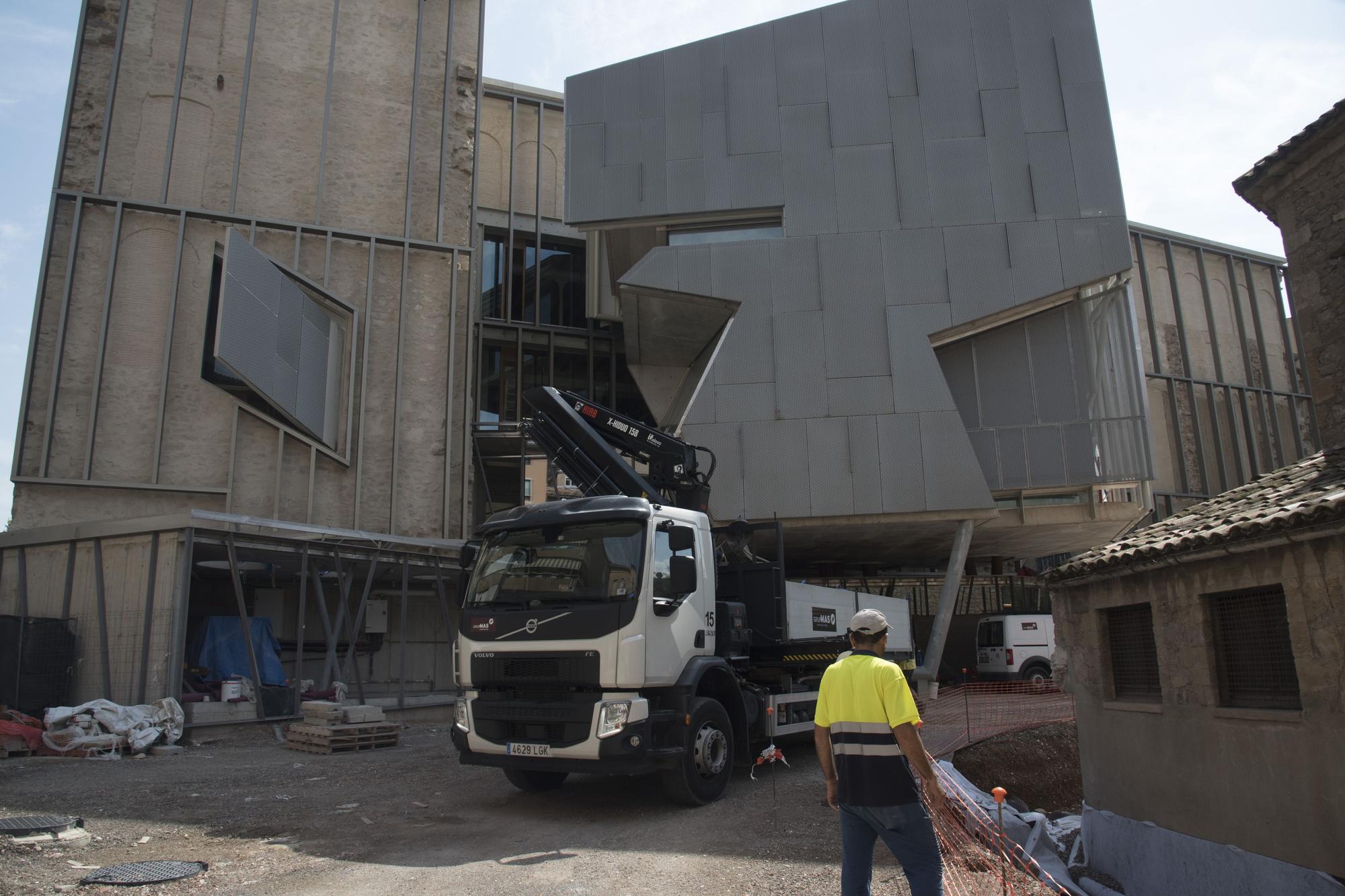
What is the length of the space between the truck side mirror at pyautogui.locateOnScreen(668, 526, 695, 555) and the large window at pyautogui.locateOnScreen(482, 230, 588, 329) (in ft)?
65.7

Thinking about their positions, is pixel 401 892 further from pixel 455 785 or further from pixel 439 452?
pixel 439 452

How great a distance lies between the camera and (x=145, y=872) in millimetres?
5902

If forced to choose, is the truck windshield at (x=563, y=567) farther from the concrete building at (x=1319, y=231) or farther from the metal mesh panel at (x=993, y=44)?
the metal mesh panel at (x=993, y=44)

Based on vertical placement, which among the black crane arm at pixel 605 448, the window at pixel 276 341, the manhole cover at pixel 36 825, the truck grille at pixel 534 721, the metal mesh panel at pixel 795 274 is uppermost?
the metal mesh panel at pixel 795 274

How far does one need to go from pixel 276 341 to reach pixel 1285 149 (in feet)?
57.8

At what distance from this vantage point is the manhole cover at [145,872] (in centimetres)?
571

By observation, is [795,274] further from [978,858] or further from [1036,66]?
[978,858]

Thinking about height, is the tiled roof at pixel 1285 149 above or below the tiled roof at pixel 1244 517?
above

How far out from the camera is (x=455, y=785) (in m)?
9.67

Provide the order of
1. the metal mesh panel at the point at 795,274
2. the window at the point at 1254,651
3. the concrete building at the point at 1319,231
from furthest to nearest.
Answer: the metal mesh panel at the point at 795,274
the concrete building at the point at 1319,231
the window at the point at 1254,651

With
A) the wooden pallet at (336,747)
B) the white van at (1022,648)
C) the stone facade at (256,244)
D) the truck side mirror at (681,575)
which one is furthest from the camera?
the white van at (1022,648)

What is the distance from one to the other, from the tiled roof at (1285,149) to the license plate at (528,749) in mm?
10987

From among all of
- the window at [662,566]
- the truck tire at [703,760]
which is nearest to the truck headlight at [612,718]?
the truck tire at [703,760]

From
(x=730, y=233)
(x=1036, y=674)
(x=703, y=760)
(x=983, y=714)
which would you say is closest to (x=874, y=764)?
(x=703, y=760)
